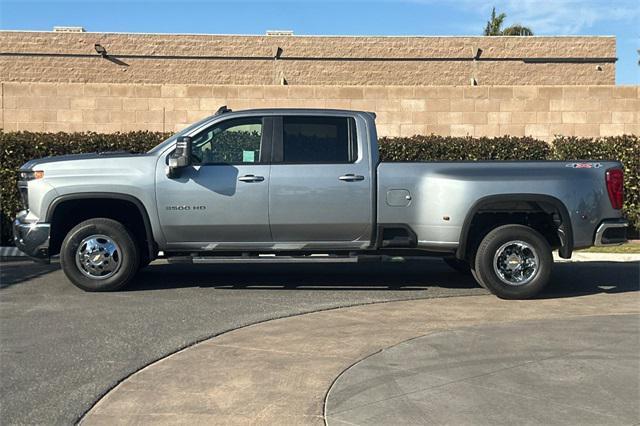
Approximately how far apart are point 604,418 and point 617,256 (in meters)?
Result: 7.59

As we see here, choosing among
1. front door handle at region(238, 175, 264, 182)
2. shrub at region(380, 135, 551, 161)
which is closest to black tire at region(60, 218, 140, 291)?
front door handle at region(238, 175, 264, 182)

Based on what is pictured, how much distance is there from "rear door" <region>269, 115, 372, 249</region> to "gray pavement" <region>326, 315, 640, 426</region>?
203 cm

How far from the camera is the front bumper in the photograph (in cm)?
771

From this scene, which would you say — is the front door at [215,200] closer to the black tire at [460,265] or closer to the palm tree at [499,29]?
the black tire at [460,265]

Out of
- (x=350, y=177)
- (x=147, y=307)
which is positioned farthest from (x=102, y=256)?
(x=350, y=177)

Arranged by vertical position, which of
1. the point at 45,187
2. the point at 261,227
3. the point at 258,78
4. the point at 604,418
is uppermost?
the point at 258,78

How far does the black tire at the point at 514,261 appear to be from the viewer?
7.71 m

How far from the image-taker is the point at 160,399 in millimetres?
4594

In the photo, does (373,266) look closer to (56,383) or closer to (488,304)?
(488,304)

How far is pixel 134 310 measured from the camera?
7.08 meters

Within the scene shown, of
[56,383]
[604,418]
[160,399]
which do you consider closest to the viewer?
[604,418]

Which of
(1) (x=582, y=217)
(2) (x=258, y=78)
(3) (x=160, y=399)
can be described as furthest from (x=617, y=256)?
(2) (x=258, y=78)

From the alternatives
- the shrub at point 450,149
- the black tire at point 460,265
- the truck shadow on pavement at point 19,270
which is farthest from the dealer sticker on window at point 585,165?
the truck shadow on pavement at point 19,270

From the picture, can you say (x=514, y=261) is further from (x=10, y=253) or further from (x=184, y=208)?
(x=10, y=253)
